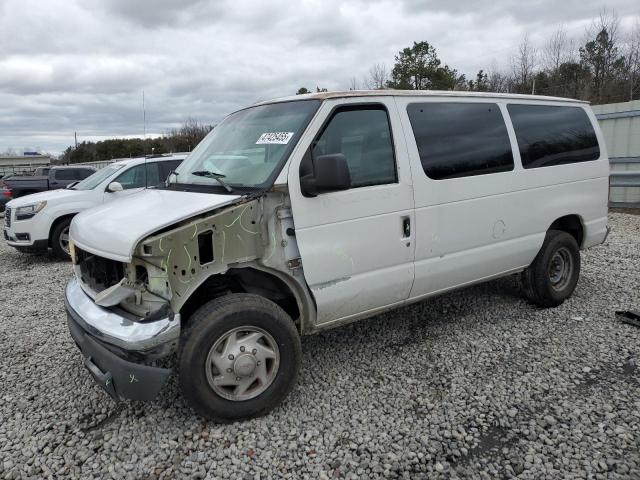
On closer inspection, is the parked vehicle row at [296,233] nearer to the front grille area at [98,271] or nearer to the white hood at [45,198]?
the front grille area at [98,271]

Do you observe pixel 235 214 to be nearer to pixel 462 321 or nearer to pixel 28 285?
pixel 462 321

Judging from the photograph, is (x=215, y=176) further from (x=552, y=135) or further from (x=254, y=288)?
(x=552, y=135)

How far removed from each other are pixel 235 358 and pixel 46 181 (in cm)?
1552

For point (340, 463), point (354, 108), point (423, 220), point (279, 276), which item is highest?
point (354, 108)

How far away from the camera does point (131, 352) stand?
2.86 meters

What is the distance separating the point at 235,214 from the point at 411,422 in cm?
178

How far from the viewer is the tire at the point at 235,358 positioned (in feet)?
9.67

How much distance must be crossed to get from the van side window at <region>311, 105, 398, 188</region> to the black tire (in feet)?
7.16

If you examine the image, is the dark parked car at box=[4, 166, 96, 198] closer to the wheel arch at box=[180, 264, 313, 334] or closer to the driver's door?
the wheel arch at box=[180, 264, 313, 334]

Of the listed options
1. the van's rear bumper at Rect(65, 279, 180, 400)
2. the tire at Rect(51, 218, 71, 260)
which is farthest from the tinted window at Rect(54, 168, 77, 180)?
the van's rear bumper at Rect(65, 279, 180, 400)

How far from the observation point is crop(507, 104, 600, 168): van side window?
4.61 meters

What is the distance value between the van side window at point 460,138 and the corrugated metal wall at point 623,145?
821cm

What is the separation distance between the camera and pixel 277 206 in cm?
320

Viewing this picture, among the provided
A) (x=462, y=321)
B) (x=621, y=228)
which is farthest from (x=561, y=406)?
(x=621, y=228)
